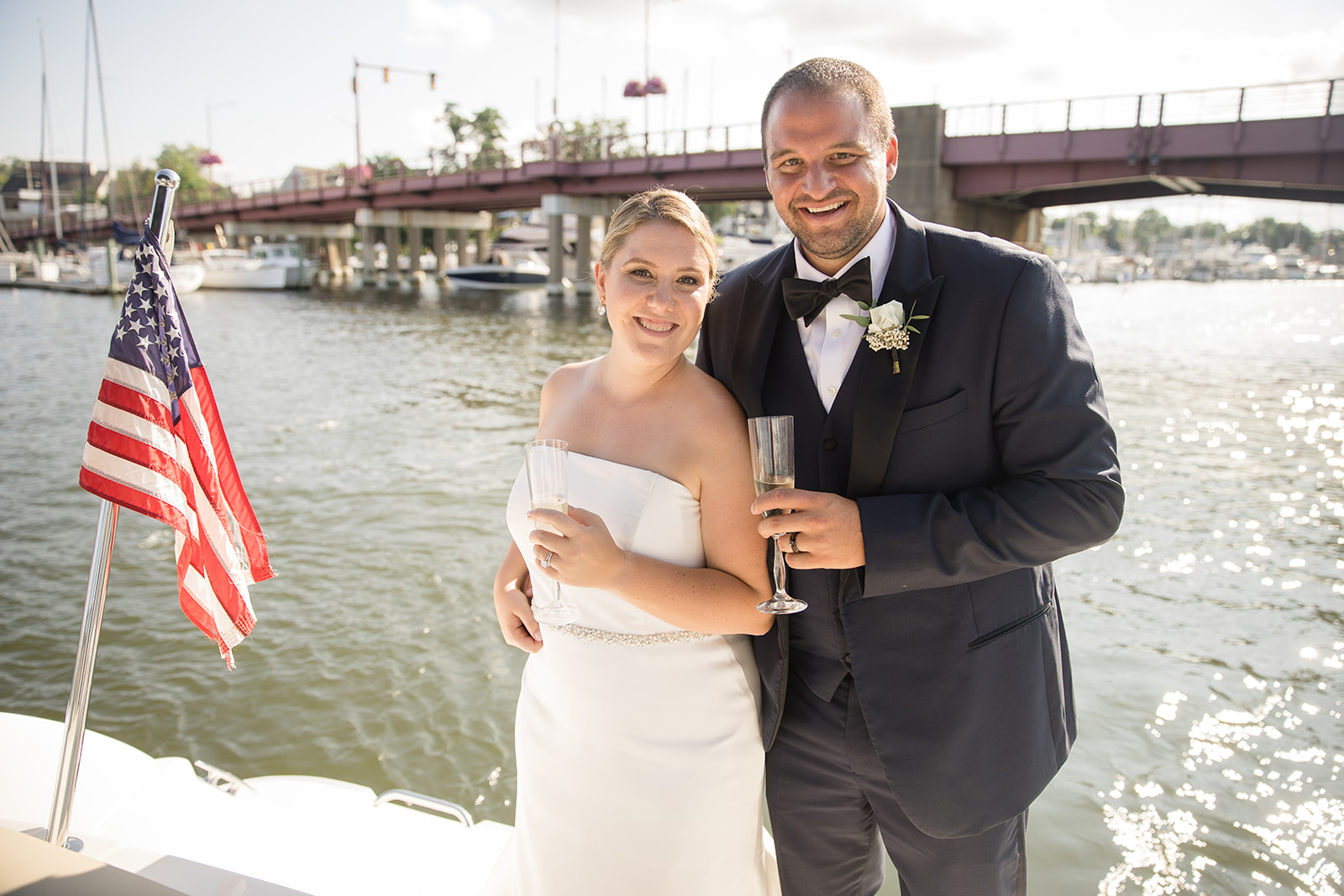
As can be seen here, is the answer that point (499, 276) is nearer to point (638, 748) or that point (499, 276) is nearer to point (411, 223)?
point (411, 223)

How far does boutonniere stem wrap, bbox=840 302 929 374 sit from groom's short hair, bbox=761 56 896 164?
0.51 metres

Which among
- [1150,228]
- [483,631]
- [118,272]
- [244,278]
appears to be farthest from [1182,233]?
[483,631]

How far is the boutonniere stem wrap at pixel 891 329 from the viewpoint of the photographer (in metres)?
2.08

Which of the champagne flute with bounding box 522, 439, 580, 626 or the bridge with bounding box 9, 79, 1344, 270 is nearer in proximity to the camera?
the champagne flute with bounding box 522, 439, 580, 626

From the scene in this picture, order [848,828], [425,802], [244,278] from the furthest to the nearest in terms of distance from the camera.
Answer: [244,278] → [425,802] → [848,828]

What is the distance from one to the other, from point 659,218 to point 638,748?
4.99 ft

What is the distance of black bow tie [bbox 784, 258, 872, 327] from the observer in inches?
88.2

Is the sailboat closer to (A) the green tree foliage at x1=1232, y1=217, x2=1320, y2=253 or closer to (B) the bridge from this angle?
(B) the bridge

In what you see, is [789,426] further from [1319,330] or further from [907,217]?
[1319,330]

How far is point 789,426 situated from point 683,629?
0.76 meters

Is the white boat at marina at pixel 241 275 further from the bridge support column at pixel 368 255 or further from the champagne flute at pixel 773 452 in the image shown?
the champagne flute at pixel 773 452

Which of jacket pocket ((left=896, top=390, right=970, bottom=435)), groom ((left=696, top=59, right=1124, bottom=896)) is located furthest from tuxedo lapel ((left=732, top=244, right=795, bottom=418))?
jacket pocket ((left=896, top=390, right=970, bottom=435))

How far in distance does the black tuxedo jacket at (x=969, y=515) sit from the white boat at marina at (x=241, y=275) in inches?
2113

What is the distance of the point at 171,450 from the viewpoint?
7.76 feet
